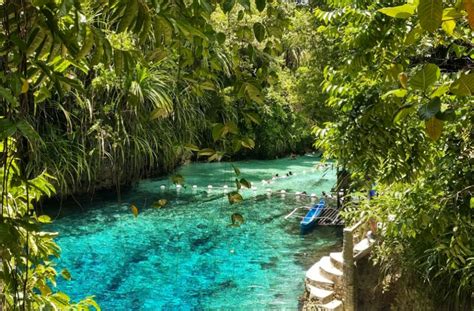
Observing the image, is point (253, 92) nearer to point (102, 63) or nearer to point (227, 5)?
point (227, 5)

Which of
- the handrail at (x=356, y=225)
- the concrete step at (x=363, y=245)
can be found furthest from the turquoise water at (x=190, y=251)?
the handrail at (x=356, y=225)

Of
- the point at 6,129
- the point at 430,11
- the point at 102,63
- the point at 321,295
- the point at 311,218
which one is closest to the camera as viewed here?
the point at 430,11

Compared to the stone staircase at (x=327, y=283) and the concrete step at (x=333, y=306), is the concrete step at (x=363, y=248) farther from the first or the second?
the concrete step at (x=333, y=306)

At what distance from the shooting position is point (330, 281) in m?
5.40

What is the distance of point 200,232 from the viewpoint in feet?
29.8

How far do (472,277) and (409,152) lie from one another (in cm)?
117

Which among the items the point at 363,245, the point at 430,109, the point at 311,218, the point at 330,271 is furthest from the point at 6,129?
the point at 311,218

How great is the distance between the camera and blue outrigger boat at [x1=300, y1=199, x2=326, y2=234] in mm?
9211

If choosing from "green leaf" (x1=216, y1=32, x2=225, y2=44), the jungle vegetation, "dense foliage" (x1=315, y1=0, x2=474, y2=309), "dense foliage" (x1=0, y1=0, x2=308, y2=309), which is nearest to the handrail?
the jungle vegetation

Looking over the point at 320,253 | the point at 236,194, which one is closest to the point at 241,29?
the point at 236,194

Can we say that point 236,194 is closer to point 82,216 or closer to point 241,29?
point 241,29

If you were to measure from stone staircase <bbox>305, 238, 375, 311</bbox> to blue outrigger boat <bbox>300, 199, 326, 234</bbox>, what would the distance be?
3.29m

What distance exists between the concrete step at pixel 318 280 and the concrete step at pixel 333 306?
0.35 meters

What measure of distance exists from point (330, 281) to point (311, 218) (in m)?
4.01
